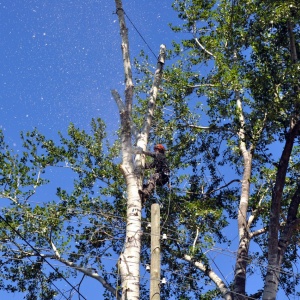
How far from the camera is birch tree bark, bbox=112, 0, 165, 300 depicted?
866 cm

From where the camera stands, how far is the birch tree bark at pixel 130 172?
28.4 ft

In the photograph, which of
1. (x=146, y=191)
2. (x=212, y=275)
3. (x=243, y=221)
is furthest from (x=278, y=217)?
(x=146, y=191)

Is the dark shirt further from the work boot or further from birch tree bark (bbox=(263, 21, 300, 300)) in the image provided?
birch tree bark (bbox=(263, 21, 300, 300))

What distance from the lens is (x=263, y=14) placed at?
41.0ft

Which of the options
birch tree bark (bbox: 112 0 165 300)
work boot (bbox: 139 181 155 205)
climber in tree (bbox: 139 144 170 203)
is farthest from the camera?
climber in tree (bbox: 139 144 170 203)

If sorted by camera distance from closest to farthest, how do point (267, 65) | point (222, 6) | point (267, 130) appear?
point (267, 65)
point (267, 130)
point (222, 6)

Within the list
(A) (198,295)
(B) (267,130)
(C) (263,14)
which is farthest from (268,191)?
(C) (263,14)

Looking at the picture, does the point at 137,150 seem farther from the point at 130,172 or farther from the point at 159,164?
the point at 159,164

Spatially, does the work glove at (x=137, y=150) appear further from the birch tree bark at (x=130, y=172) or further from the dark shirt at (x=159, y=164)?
the dark shirt at (x=159, y=164)

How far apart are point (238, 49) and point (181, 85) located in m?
1.53

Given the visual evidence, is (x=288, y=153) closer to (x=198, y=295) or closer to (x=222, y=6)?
(x=198, y=295)

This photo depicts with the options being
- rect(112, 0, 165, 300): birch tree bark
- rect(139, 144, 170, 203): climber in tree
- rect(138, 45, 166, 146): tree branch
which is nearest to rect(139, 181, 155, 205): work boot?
rect(139, 144, 170, 203): climber in tree

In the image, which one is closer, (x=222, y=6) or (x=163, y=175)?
(x=163, y=175)

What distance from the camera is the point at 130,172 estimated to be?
32.1ft
